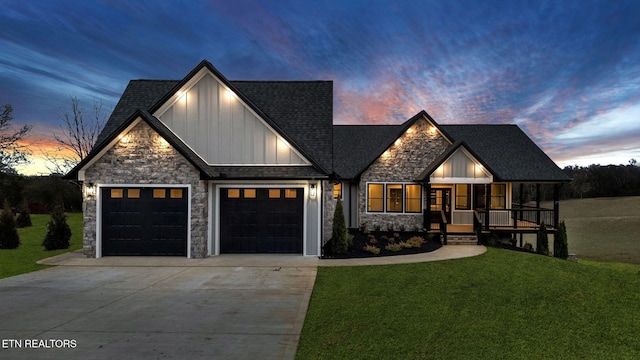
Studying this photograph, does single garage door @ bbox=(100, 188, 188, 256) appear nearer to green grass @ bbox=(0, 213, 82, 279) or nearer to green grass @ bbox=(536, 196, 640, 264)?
green grass @ bbox=(0, 213, 82, 279)

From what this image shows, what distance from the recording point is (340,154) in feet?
66.4

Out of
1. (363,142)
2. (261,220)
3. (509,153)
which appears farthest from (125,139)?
(509,153)

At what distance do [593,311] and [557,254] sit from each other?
387 inches

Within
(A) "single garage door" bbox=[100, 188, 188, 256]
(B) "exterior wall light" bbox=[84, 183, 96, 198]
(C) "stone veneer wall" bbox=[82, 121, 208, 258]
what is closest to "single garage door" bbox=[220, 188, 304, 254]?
(C) "stone veneer wall" bbox=[82, 121, 208, 258]

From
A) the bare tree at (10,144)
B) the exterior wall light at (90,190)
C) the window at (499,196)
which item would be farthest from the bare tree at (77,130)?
the window at (499,196)

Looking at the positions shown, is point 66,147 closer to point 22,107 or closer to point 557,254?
point 22,107

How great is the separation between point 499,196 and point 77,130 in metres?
43.2

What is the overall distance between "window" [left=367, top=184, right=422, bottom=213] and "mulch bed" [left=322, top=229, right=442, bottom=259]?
1.43 m

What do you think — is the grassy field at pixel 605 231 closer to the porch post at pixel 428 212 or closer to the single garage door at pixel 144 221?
the porch post at pixel 428 212

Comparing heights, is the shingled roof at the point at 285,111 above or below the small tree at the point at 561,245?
above

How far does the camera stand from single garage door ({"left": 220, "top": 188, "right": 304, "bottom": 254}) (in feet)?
40.7

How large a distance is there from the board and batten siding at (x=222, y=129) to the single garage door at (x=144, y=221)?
2213mm

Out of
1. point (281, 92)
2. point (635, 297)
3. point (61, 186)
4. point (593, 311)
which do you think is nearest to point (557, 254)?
point (635, 297)

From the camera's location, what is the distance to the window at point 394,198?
712 inches
